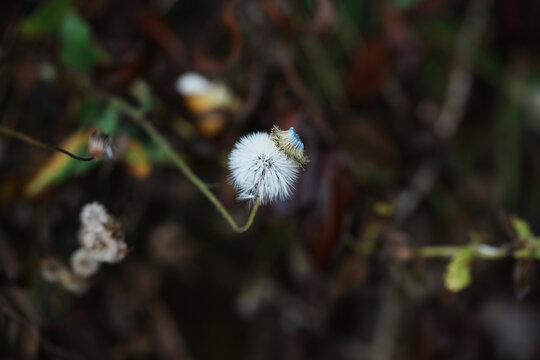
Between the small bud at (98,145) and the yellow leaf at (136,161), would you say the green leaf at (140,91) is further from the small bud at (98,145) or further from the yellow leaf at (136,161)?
the small bud at (98,145)

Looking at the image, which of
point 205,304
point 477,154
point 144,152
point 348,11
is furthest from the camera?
point 477,154

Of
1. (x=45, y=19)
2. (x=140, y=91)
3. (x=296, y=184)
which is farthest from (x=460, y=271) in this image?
(x=45, y=19)

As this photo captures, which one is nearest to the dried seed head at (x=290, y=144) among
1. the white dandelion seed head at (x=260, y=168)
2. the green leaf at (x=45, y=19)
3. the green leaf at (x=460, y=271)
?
the white dandelion seed head at (x=260, y=168)

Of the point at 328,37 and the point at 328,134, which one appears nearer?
the point at 328,134

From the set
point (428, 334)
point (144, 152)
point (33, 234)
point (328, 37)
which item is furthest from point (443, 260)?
point (33, 234)

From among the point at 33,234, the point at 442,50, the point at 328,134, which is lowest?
the point at 33,234

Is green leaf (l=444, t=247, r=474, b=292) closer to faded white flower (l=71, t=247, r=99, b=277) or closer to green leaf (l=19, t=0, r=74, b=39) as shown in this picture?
faded white flower (l=71, t=247, r=99, b=277)

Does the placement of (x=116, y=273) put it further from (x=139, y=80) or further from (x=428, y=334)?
(x=428, y=334)

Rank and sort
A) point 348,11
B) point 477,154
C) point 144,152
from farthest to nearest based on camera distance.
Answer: point 477,154 → point 348,11 → point 144,152
